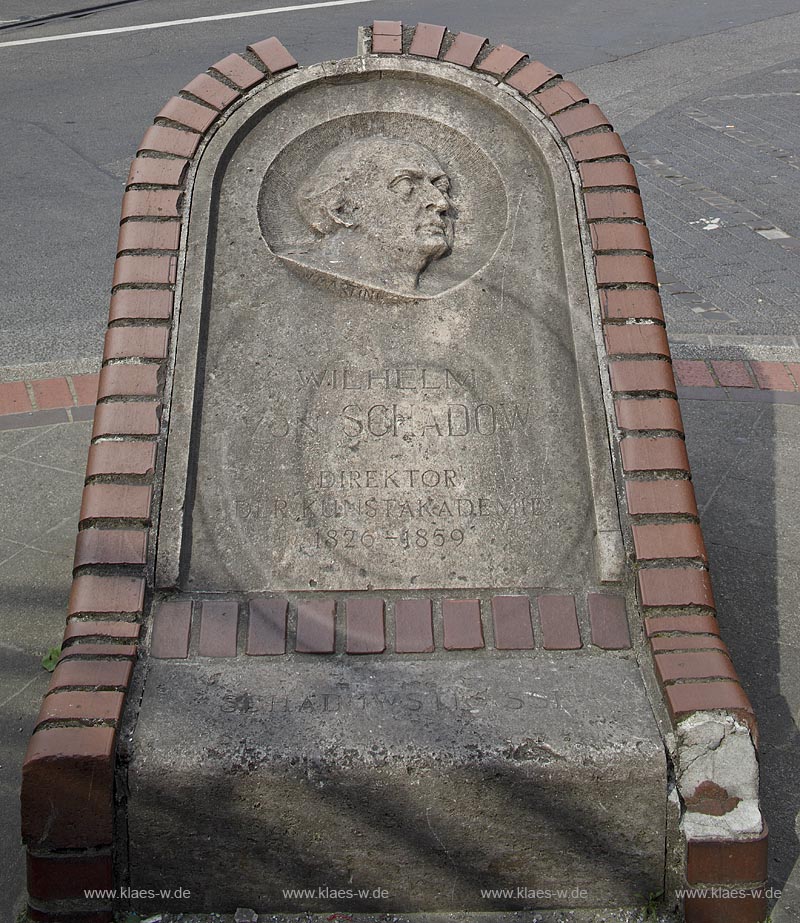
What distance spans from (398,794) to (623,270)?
159cm

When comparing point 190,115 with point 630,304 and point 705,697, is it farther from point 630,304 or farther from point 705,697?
point 705,697

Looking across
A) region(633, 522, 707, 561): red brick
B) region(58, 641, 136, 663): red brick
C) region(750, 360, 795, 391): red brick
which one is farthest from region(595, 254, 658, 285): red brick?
region(750, 360, 795, 391): red brick

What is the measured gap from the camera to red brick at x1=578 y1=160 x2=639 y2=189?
332cm

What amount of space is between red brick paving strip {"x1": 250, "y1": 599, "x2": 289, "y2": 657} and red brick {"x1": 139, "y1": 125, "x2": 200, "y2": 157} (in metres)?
1.35

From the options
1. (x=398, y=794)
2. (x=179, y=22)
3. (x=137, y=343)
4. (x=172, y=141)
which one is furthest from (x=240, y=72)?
(x=179, y=22)

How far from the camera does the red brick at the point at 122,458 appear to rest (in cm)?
299

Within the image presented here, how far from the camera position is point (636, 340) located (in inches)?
124

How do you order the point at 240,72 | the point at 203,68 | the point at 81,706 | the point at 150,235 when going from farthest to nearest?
the point at 203,68, the point at 240,72, the point at 150,235, the point at 81,706

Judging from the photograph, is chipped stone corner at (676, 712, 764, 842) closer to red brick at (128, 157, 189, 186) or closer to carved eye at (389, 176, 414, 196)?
carved eye at (389, 176, 414, 196)

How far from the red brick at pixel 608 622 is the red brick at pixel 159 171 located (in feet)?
5.48

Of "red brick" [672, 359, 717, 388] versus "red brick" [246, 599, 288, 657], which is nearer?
"red brick" [246, 599, 288, 657]

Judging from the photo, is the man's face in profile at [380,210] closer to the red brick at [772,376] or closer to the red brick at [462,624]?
the red brick at [462,624]

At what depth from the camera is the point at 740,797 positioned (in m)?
2.56

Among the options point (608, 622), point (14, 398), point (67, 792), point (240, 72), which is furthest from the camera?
point (14, 398)
